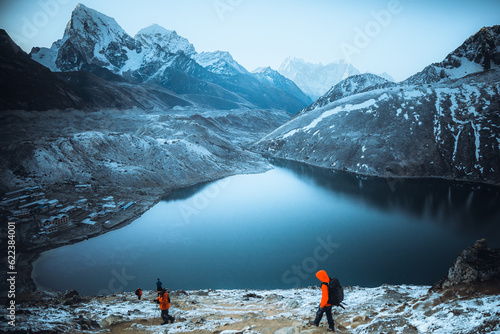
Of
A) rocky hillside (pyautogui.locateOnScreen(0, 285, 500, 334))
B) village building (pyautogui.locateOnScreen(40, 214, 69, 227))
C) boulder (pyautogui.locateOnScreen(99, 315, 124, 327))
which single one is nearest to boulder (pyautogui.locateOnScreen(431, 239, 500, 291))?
rocky hillside (pyautogui.locateOnScreen(0, 285, 500, 334))

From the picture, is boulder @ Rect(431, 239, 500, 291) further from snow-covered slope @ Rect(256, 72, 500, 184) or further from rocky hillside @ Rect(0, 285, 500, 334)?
snow-covered slope @ Rect(256, 72, 500, 184)

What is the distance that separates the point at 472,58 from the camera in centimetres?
9225

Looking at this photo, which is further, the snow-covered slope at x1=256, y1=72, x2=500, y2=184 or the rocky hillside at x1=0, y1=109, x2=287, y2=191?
the snow-covered slope at x1=256, y1=72, x2=500, y2=184

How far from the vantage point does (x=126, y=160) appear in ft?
193

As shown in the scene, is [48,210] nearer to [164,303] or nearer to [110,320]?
[110,320]

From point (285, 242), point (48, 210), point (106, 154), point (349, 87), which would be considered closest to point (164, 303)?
point (285, 242)

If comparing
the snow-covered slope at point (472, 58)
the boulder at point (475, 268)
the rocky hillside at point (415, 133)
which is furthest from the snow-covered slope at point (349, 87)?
the boulder at point (475, 268)

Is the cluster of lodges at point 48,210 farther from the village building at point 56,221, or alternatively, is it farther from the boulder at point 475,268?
the boulder at point 475,268

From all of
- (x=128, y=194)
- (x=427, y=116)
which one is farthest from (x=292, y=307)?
(x=427, y=116)

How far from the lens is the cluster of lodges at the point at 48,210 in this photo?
114 ft

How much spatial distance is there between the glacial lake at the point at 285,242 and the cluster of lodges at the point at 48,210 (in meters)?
5.50

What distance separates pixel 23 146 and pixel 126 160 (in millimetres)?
18352

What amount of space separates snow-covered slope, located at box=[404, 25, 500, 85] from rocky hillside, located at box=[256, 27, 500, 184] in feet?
3.57

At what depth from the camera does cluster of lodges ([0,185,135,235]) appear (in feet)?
114
